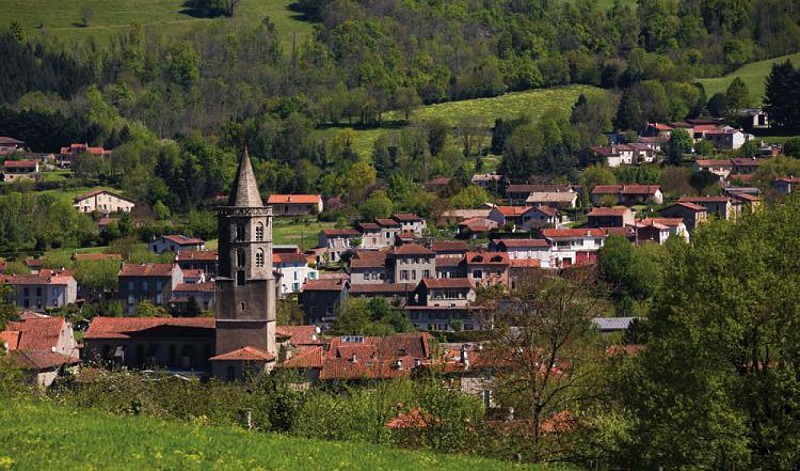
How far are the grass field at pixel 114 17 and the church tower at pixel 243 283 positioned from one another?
346 ft

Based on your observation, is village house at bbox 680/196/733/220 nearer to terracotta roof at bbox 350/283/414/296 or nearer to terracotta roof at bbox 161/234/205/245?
terracotta roof at bbox 350/283/414/296

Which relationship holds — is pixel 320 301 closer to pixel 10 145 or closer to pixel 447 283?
pixel 447 283

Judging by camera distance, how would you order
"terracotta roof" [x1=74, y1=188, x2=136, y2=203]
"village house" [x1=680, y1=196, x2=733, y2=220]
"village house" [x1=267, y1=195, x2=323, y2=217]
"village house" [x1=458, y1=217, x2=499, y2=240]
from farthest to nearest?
"terracotta roof" [x1=74, y1=188, x2=136, y2=203]
"village house" [x1=267, y1=195, x2=323, y2=217]
"village house" [x1=458, y1=217, x2=499, y2=240]
"village house" [x1=680, y1=196, x2=733, y2=220]

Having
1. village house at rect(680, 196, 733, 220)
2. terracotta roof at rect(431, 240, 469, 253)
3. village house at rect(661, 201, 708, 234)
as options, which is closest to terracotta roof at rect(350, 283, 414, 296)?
terracotta roof at rect(431, 240, 469, 253)

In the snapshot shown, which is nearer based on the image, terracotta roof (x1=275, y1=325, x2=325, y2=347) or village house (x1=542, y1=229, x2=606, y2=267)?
terracotta roof (x1=275, y1=325, x2=325, y2=347)

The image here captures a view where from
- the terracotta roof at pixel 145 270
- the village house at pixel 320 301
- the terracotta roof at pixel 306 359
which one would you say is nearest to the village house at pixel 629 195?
the village house at pixel 320 301

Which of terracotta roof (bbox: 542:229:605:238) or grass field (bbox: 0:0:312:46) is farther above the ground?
grass field (bbox: 0:0:312:46)

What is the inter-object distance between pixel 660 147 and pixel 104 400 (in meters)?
83.6

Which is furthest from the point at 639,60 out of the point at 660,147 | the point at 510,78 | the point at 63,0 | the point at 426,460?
the point at 426,460

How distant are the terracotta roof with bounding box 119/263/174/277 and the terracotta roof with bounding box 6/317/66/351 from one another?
1929 cm

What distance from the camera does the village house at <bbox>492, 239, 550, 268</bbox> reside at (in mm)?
84000

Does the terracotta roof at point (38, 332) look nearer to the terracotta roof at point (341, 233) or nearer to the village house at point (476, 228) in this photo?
the terracotta roof at point (341, 233)

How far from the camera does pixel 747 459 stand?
81.2ft

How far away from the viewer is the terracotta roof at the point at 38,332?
57.2m
